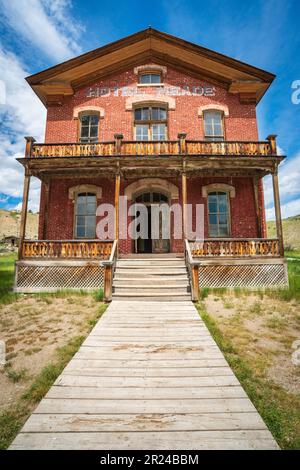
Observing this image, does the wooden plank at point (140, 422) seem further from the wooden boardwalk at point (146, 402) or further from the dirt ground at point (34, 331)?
the dirt ground at point (34, 331)

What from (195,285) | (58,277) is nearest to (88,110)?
(58,277)

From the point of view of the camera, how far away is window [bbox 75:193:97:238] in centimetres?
1212

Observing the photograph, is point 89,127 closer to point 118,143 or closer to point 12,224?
point 118,143

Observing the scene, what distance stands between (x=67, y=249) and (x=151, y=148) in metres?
5.47

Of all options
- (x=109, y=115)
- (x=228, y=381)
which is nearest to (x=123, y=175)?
(x=109, y=115)

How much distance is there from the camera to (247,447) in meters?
2.15

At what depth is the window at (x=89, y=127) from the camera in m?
12.7

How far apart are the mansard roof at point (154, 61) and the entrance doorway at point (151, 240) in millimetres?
6626

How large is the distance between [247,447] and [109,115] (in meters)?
13.6

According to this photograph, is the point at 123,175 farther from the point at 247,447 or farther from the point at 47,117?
the point at 247,447

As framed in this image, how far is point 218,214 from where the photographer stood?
12195 mm

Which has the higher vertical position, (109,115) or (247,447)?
(109,115)

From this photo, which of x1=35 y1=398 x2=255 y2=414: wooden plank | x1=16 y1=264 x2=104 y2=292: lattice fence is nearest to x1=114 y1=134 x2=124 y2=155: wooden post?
x1=16 y1=264 x2=104 y2=292: lattice fence
